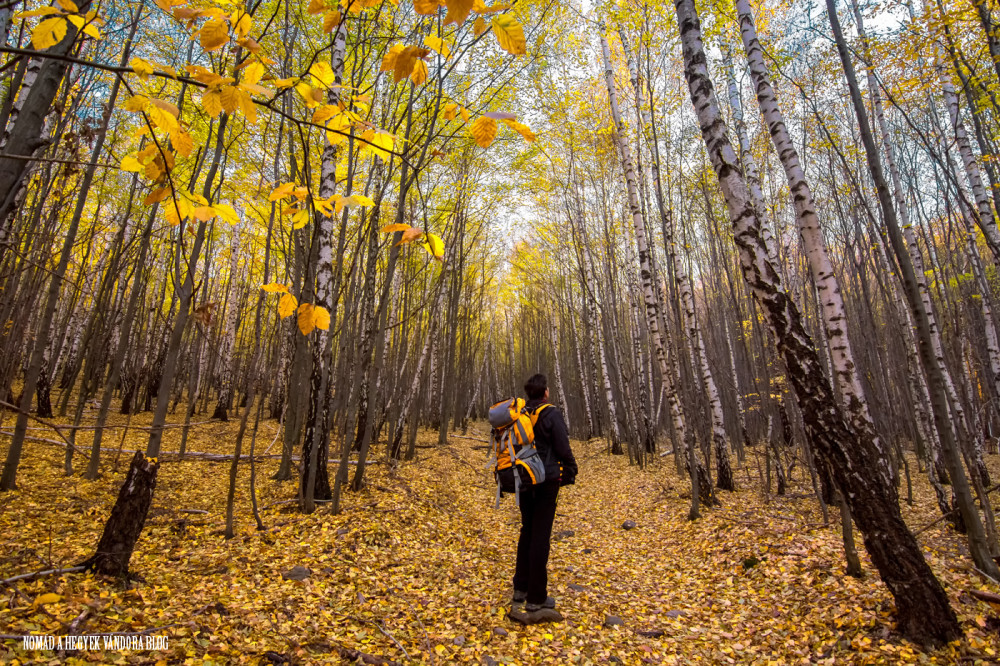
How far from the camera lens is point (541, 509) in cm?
326

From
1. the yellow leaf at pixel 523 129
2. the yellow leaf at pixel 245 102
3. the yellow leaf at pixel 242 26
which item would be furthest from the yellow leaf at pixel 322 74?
the yellow leaf at pixel 523 129

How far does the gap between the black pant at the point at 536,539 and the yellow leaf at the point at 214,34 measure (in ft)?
10.1

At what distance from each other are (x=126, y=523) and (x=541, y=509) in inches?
112

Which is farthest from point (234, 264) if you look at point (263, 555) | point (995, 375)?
point (995, 375)

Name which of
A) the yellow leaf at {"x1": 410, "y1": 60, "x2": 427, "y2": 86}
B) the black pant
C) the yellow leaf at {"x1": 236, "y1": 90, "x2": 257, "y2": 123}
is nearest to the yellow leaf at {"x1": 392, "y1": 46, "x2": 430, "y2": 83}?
the yellow leaf at {"x1": 410, "y1": 60, "x2": 427, "y2": 86}

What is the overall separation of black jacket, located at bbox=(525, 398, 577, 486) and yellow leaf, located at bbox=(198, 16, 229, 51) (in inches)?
111

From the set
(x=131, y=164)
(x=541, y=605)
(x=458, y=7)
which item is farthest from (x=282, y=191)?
(x=541, y=605)

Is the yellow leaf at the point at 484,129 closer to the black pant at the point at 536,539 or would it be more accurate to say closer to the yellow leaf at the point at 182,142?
the yellow leaf at the point at 182,142

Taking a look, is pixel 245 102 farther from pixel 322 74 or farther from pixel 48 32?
pixel 48 32

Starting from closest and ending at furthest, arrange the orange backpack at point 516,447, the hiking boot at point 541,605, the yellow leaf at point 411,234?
the yellow leaf at point 411,234
the hiking boot at point 541,605
the orange backpack at point 516,447

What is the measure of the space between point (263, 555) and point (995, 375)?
9711 mm

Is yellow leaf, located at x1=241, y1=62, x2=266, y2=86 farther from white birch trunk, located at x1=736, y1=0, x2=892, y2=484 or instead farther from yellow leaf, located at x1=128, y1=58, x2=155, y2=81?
white birch trunk, located at x1=736, y1=0, x2=892, y2=484

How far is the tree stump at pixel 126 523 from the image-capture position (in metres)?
2.78

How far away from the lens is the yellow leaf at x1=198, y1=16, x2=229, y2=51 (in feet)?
3.89
